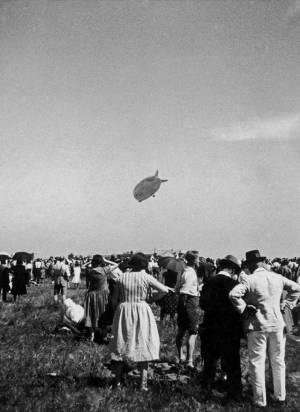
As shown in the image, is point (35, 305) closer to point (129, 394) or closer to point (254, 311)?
point (129, 394)

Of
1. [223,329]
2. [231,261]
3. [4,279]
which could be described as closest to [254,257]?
[231,261]

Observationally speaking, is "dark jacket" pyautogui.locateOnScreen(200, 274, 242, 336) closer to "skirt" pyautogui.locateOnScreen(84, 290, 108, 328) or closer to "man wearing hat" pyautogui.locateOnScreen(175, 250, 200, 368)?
"man wearing hat" pyautogui.locateOnScreen(175, 250, 200, 368)

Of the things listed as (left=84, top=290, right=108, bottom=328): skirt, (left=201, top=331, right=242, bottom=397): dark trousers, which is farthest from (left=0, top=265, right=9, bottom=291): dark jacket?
(left=201, top=331, right=242, bottom=397): dark trousers

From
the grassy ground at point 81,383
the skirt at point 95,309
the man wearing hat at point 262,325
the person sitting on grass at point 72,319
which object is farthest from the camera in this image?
the person sitting on grass at point 72,319

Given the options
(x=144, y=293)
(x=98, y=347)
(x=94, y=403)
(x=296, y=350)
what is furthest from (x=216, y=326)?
(x=296, y=350)

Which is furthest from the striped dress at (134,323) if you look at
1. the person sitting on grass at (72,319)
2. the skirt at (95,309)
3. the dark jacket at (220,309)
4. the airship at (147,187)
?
the airship at (147,187)

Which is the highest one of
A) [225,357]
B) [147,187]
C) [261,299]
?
[147,187]

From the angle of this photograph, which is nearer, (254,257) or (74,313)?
(254,257)

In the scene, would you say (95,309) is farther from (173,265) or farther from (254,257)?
(254,257)

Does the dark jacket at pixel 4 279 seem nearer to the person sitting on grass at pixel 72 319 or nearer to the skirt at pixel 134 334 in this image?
the person sitting on grass at pixel 72 319
